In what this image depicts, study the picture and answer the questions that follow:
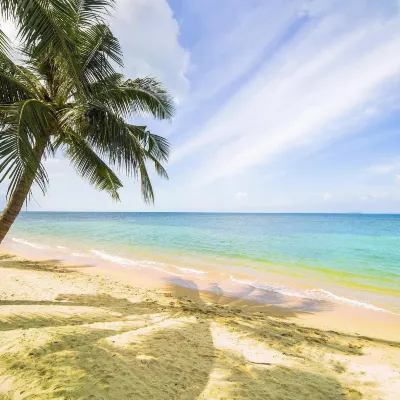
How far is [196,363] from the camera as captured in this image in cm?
344

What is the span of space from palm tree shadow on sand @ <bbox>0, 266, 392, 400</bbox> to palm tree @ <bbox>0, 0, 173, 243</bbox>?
80.7 inches

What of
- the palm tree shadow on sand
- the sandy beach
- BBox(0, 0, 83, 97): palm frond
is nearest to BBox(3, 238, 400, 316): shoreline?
the sandy beach

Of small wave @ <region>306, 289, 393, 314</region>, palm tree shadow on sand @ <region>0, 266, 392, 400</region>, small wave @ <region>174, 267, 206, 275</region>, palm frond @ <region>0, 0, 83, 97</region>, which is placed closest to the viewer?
palm tree shadow on sand @ <region>0, 266, 392, 400</region>

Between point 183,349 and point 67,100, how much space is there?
18.0ft

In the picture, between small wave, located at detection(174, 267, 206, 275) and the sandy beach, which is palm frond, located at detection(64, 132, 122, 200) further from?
small wave, located at detection(174, 267, 206, 275)

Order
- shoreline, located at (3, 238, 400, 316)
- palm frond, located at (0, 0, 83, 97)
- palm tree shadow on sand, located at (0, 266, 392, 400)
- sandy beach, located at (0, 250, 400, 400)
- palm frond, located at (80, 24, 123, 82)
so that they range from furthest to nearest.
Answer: shoreline, located at (3, 238, 400, 316) < palm frond, located at (80, 24, 123, 82) < palm frond, located at (0, 0, 83, 97) < sandy beach, located at (0, 250, 400, 400) < palm tree shadow on sand, located at (0, 266, 392, 400)

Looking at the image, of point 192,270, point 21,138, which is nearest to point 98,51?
point 21,138

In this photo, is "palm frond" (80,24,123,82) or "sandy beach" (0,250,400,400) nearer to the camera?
"sandy beach" (0,250,400,400)

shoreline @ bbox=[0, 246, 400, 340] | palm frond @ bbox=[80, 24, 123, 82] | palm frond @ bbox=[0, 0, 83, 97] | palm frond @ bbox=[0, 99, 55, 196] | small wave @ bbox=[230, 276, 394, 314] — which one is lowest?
shoreline @ bbox=[0, 246, 400, 340]

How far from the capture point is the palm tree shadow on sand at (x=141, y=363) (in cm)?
268

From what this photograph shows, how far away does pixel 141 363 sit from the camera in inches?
127

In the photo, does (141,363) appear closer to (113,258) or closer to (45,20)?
(45,20)

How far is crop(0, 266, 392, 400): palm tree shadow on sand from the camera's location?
2676 mm

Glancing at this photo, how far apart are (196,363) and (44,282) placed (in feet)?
21.1
